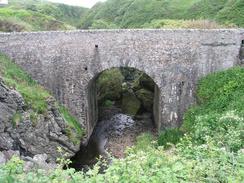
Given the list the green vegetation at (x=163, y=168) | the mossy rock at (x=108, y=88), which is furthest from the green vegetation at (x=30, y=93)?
the green vegetation at (x=163, y=168)

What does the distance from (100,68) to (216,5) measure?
2670 cm

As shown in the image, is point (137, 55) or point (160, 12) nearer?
point (137, 55)

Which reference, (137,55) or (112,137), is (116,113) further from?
(137,55)

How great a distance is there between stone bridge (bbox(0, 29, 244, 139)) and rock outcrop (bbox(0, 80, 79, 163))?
3.11 metres

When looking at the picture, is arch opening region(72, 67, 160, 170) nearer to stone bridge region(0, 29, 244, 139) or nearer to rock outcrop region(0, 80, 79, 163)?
stone bridge region(0, 29, 244, 139)

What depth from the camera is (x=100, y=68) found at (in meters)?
24.5

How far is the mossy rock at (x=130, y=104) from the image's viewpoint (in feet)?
111

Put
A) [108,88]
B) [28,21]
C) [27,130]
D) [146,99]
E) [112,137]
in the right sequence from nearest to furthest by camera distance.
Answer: [27,130]
[112,137]
[146,99]
[108,88]
[28,21]

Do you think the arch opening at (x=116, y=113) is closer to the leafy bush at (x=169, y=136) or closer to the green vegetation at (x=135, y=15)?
the leafy bush at (x=169, y=136)

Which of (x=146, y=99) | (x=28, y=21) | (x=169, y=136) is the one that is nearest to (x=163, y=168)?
(x=169, y=136)

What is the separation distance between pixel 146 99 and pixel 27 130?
15172mm

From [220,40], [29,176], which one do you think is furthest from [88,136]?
[29,176]

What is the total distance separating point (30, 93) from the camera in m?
22.3

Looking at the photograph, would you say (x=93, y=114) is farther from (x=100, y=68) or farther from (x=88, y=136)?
(x=100, y=68)
